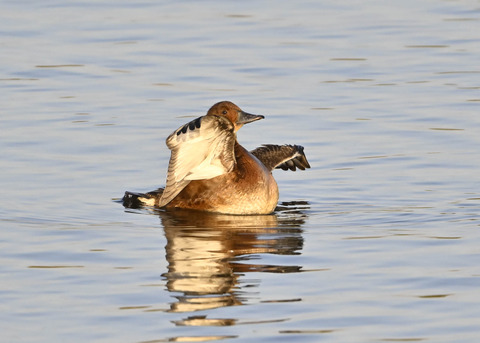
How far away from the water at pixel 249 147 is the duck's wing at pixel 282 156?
20 centimetres

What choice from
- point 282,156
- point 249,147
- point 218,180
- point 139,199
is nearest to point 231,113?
point 218,180

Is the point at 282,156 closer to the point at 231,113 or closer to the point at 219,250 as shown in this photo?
the point at 231,113

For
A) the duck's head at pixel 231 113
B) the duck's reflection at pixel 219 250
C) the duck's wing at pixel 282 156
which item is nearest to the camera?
the duck's reflection at pixel 219 250

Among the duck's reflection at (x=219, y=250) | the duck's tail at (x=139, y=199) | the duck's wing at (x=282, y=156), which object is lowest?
the duck's reflection at (x=219, y=250)

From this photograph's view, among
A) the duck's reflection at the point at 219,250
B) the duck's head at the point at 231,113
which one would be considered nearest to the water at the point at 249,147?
the duck's reflection at the point at 219,250

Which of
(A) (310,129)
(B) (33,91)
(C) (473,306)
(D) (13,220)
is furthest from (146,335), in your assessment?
(B) (33,91)

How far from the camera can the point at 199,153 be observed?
10.3 meters

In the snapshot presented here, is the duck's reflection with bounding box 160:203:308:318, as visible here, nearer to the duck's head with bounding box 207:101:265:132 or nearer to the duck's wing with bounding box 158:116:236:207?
the duck's wing with bounding box 158:116:236:207

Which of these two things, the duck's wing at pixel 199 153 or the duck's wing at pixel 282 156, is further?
the duck's wing at pixel 282 156

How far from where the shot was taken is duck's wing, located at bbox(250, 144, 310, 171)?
11594 mm

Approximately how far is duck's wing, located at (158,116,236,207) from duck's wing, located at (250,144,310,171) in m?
1.02

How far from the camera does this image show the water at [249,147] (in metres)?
7.29

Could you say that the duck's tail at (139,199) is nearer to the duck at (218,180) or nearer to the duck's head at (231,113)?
the duck at (218,180)

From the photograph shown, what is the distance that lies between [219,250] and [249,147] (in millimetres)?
4146
